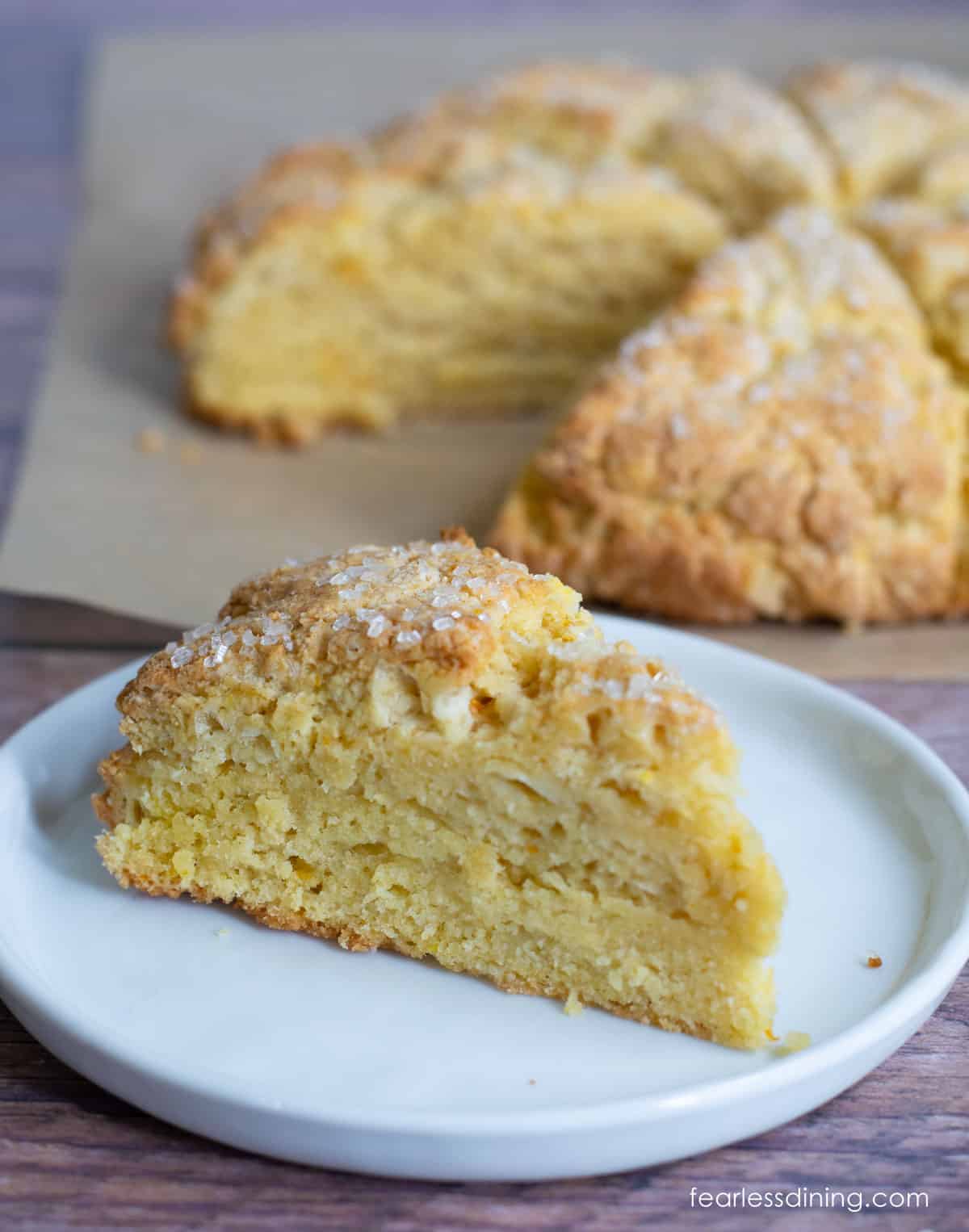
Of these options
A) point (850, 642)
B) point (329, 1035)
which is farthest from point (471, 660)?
point (850, 642)

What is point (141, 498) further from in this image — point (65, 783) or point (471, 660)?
point (471, 660)

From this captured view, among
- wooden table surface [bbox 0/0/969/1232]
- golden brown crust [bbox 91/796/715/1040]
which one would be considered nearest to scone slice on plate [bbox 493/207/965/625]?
wooden table surface [bbox 0/0/969/1232]

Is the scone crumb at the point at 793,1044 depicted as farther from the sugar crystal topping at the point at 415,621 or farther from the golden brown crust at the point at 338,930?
the sugar crystal topping at the point at 415,621

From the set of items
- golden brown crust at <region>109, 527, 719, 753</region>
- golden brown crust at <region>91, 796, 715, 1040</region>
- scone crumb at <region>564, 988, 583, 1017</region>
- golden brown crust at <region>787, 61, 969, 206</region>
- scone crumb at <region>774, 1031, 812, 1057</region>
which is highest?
golden brown crust at <region>787, 61, 969, 206</region>

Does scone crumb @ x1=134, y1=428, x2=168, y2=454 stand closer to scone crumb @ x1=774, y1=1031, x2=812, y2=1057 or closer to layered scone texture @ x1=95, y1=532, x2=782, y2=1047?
layered scone texture @ x1=95, y1=532, x2=782, y2=1047

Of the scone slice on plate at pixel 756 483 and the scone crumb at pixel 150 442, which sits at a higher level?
the scone slice on plate at pixel 756 483

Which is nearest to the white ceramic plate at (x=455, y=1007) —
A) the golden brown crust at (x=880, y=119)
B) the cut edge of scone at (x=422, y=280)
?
the cut edge of scone at (x=422, y=280)
